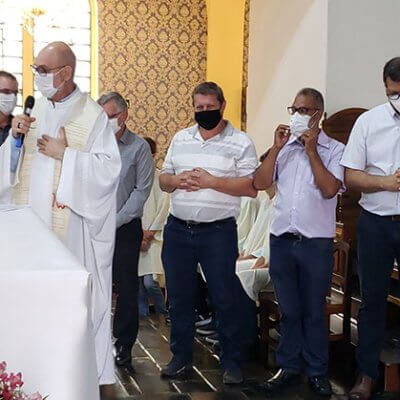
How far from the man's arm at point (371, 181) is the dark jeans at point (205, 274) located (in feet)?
2.19

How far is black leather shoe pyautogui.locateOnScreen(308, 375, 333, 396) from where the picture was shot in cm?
348

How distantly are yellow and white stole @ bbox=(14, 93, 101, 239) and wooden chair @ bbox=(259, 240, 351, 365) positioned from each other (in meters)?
1.44

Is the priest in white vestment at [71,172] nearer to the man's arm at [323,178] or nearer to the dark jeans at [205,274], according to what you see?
the dark jeans at [205,274]

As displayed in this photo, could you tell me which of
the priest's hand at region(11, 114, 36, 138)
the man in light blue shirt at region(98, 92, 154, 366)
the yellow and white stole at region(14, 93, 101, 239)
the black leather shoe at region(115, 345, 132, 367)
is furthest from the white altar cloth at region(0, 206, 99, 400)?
the black leather shoe at region(115, 345, 132, 367)

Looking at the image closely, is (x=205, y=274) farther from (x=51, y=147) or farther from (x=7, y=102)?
(x=7, y=102)

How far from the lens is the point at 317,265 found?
349cm

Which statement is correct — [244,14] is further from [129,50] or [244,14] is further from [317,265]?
[317,265]

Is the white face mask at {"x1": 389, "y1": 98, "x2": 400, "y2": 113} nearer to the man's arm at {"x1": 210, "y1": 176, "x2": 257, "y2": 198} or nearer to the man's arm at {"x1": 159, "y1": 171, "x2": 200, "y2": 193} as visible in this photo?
the man's arm at {"x1": 210, "y1": 176, "x2": 257, "y2": 198}

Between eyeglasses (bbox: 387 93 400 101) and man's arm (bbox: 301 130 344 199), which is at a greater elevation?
eyeglasses (bbox: 387 93 400 101)

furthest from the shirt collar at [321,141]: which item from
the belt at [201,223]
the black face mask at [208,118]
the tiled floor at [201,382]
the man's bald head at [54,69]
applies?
the tiled floor at [201,382]

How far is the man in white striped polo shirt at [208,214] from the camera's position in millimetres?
3584

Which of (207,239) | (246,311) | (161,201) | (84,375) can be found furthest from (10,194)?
(161,201)

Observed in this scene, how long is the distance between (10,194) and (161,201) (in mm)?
2422

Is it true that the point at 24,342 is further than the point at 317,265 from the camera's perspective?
No
